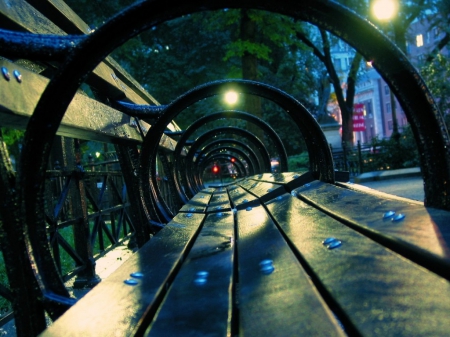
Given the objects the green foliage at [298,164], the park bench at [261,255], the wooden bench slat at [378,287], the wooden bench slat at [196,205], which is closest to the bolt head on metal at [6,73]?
the park bench at [261,255]

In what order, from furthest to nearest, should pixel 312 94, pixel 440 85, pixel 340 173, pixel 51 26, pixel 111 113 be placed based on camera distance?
1. pixel 312 94
2. pixel 440 85
3. pixel 340 173
4. pixel 111 113
5. pixel 51 26

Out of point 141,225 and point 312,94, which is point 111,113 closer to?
point 141,225

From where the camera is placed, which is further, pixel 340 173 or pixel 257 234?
pixel 340 173

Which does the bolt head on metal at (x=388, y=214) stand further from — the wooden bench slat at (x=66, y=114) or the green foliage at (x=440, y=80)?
the green foliage at (x=440, y=80)

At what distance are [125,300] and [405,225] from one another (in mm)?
618

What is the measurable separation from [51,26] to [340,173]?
1.71m

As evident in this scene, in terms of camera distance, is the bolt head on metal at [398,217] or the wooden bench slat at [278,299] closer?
the wooden bench slat at [278,299]

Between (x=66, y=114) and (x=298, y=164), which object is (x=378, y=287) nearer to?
(x=66, y=114)

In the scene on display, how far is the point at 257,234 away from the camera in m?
1.59

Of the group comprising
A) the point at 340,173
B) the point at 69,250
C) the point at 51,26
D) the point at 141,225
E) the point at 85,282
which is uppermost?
the point at 51,26

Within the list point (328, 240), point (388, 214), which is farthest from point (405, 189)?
point (328, 240)

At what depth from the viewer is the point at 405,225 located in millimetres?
1137

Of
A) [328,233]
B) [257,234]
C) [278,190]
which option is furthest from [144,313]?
[278,190]

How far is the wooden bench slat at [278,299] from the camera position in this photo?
728 mm
